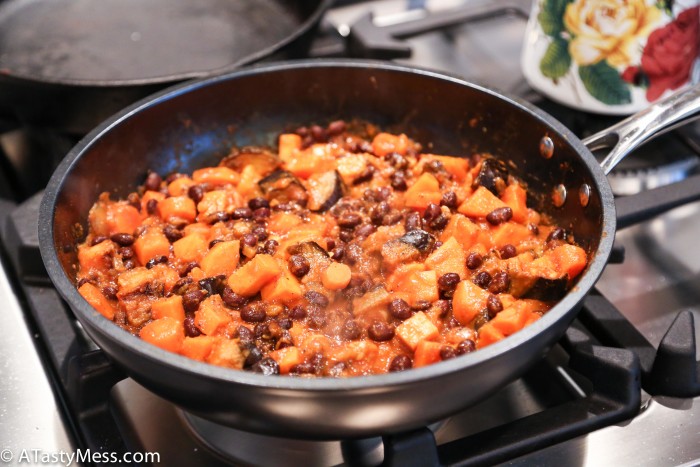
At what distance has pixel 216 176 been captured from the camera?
1842mm

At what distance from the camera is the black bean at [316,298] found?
1.47 m

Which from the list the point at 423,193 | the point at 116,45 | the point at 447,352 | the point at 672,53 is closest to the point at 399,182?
the point at 423,193

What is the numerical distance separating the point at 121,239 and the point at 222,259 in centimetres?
24

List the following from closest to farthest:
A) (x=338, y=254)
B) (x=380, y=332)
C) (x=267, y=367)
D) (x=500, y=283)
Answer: (x=267, y=367) < (x=380, y=332) < (x=500, y=283) < (x=338, y=254)

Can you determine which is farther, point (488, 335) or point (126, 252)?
point (126, 252)

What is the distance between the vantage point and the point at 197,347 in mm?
1351

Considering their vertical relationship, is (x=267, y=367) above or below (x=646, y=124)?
below

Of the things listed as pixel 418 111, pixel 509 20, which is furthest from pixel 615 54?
pixel 509 20

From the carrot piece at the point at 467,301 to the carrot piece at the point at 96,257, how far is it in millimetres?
752

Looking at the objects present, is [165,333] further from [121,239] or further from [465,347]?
[465,347]

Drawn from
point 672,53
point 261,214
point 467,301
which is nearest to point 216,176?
point 261,214

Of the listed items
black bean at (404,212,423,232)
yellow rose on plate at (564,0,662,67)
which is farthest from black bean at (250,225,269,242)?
yellow rose on plate at (564,0,662,67)

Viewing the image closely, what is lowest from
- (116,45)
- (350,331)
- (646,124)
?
(350,331)

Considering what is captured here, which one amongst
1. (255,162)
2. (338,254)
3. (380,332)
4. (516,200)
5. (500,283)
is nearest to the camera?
(380,332)
